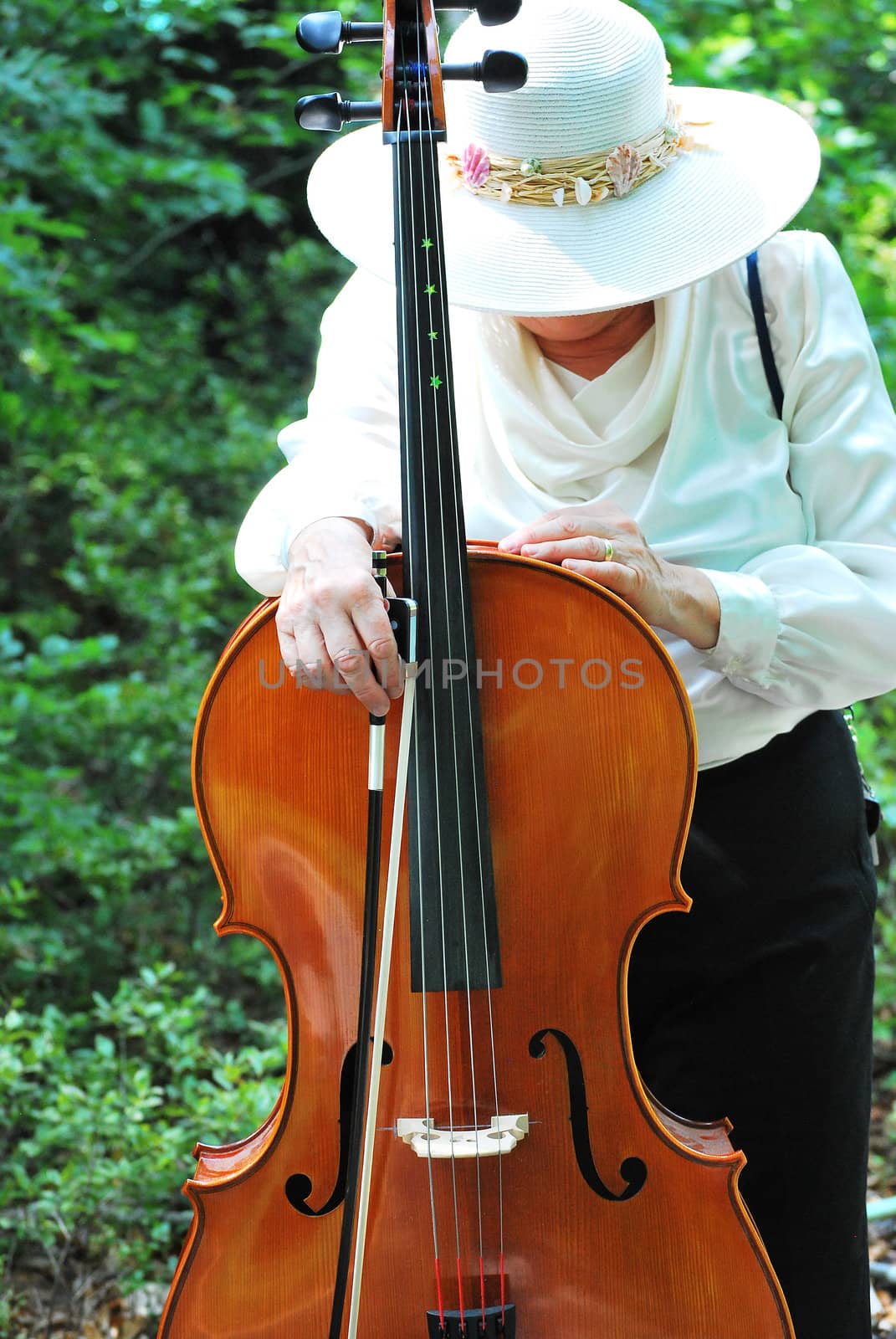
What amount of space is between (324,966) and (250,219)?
514 centimetres

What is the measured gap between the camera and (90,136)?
387 centimetres

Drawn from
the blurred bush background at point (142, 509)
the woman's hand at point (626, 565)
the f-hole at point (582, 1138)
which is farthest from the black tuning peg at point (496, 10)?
the blurred bush background at point (142, 509)

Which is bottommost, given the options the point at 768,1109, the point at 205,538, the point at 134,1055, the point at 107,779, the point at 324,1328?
the point at 324,1328

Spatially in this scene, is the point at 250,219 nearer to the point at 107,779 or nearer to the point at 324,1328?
the point at 107,779

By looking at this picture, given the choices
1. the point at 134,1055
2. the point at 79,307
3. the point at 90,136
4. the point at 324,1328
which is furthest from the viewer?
the point at 79,307

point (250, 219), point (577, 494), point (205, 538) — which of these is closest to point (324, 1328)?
point (577, 494)

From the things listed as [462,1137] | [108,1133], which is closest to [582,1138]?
[462,1137]

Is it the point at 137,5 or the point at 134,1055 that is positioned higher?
the point at 137,5

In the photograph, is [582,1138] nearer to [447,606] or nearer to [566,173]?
[447,606]

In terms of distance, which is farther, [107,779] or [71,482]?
[71,482]

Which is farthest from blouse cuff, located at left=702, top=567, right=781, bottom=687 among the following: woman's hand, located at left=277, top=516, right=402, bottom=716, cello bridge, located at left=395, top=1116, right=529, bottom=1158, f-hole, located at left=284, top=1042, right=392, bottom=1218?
f-hole, located at left=284, top=1042, right=392, bottom=1218

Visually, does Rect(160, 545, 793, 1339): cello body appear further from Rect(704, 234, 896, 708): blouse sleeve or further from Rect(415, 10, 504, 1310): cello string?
Rect(704, 234, 896, 708): blouse sleeve

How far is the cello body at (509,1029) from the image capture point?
1237mm

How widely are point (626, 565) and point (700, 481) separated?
0.20 metres
